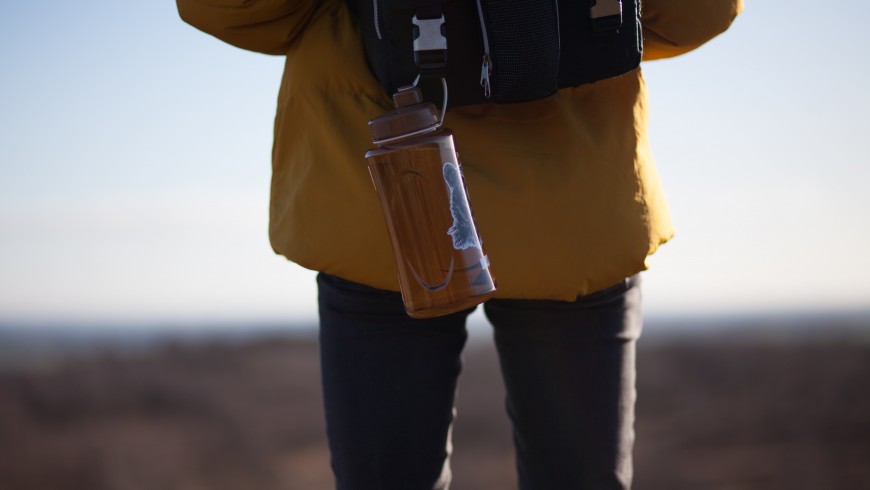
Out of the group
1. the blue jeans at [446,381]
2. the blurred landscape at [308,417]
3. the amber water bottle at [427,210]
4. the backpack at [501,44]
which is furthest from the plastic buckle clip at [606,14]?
the blurred landscape at [308,417]

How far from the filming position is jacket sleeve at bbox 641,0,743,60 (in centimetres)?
99

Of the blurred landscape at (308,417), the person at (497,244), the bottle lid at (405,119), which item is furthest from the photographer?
the blurred landscape at (308,417)

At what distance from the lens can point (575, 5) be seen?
2.97 ft

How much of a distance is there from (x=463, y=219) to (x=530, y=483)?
43 centimetres

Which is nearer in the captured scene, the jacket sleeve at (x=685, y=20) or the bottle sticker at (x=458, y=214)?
the bottle sticker at (x=458, y=214)

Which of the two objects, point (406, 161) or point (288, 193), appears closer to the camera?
point (406, 161)

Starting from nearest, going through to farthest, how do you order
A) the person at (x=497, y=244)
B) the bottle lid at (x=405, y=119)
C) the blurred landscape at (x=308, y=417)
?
the bottle lid at (x=405, y=119)
the person at (x=497, y=244)
the blurred landscape at (x=308, y=417)

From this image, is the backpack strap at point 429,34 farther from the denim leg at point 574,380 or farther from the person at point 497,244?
the denim leg at point 574,380

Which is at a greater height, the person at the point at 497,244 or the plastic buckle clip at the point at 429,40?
the plastic buckle clip at the point at 429,40

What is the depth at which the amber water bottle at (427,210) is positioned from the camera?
85cm

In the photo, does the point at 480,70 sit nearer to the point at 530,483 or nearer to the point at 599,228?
the point at 599,228

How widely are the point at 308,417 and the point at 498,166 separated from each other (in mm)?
5062

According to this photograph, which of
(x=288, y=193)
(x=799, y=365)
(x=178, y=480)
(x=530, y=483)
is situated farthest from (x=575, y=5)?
(x=799, y=365)

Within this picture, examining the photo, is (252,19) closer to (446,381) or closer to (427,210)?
(427,210)
